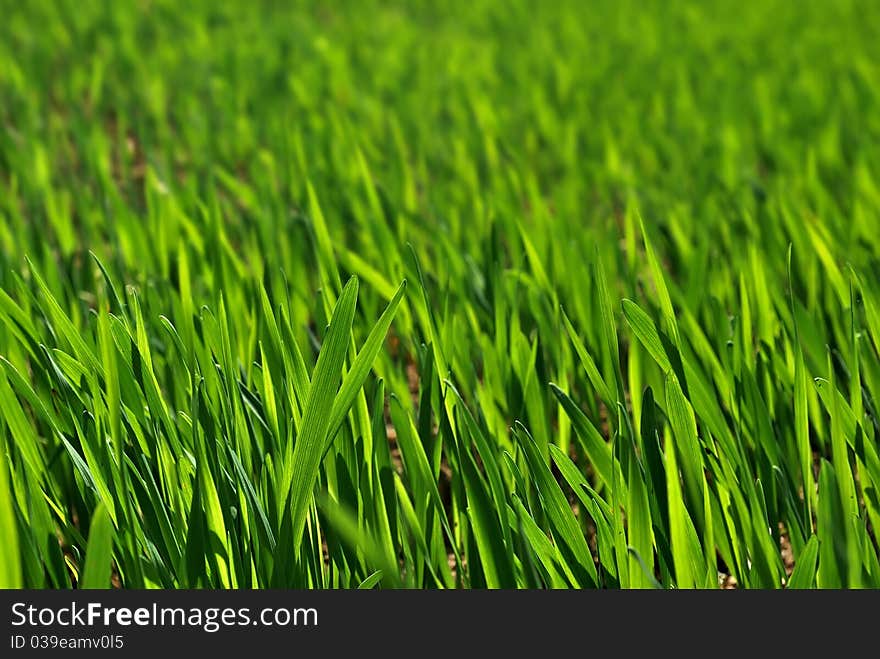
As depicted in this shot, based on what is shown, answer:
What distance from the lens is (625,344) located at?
1.63 meters

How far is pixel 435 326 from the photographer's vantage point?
1.29 m

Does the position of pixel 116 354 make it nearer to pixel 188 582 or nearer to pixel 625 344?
pixel 188 582

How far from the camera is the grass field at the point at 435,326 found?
36.1 inches

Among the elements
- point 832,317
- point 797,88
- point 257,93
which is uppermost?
point 257,93

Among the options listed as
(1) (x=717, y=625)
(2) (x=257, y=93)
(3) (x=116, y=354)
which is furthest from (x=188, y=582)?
(2) (x=257, y=93)

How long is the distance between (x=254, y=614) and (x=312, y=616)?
5 cm

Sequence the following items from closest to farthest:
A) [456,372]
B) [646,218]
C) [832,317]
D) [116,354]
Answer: [116,354]
[456,372]
[832,317]
[646,218]

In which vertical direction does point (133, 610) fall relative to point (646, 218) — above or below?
below

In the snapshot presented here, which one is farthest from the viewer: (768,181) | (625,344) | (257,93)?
(257,93)

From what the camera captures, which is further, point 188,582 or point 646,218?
Answer: point 646,218

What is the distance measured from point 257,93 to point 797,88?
180cm

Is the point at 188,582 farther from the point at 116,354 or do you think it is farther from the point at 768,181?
the point at 768,181

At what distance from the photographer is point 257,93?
123 inches

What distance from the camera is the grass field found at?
0.92 metres
